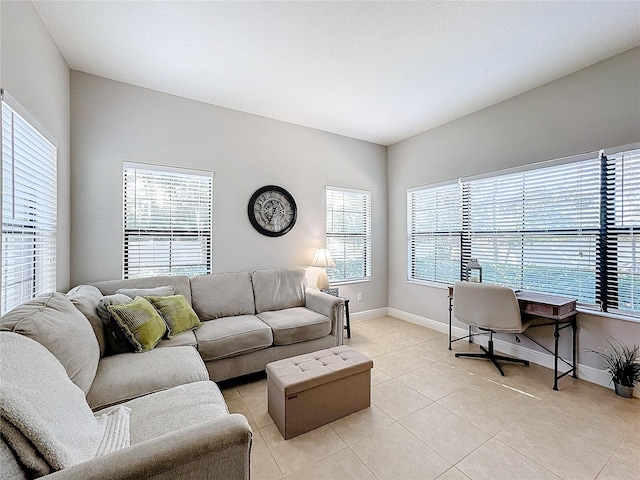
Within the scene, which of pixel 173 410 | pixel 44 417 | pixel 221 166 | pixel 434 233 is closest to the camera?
pixel 44 417

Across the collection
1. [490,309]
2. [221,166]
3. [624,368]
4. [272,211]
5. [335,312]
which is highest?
[221,166]

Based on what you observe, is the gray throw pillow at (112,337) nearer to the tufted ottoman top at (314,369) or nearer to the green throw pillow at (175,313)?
the green throw pillow at (175,313)

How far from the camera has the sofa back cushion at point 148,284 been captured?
2.47 metres

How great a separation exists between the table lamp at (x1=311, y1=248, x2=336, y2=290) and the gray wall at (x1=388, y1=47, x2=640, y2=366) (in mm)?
1395

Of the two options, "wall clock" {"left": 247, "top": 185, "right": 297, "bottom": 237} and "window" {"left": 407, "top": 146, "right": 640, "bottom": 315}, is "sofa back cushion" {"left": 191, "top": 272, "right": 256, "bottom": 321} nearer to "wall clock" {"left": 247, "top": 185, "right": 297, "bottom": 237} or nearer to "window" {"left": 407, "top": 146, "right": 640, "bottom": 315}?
"wall clock" {"left": 247, "top": 185, "right": 297, "bottom": 237}

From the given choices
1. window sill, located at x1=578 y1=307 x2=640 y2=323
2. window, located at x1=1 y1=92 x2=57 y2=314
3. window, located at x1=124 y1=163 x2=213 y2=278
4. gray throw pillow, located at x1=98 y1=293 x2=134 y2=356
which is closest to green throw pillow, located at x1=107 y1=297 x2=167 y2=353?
gray throw pillow, located at x1=98 y1=293 x2=134 y2=356

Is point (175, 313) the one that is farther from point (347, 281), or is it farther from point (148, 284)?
point (347, 281)

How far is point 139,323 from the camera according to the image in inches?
80.1

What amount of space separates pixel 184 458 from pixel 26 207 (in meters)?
1.92

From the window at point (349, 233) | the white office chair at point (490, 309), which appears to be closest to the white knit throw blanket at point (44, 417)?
the white office chair at point (490, 309)

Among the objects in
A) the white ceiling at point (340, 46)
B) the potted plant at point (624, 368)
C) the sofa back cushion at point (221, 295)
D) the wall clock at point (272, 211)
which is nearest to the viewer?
the white ceiling at point (340, 46)

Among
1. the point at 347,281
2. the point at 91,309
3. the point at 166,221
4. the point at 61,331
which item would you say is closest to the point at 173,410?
the point at 61,331

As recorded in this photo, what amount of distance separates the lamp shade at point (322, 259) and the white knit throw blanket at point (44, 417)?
261 cm

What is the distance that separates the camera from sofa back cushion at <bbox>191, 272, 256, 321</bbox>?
2.81m
